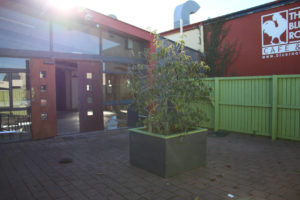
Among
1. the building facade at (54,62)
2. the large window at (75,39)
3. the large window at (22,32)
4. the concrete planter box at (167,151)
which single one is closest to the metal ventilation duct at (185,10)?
the building facade at (54,62)

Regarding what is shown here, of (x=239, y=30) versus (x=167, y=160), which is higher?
(x=239, y=30)

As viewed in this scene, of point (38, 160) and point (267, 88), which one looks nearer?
point (38, 160)

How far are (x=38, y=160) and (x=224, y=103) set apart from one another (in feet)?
20.4

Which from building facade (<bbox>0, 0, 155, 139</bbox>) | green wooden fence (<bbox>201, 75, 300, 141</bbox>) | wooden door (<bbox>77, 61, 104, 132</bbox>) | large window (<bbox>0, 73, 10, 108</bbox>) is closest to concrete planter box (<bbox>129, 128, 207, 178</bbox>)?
green wooden fence (<bbox>201, 75, 300, 141</bbox>)

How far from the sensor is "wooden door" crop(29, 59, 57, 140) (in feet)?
21.9

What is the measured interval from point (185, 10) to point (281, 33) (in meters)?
7.71

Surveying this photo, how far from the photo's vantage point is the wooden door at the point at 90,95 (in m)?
7.67

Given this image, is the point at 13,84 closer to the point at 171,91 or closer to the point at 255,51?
the point at 171,91

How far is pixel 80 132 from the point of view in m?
7.75

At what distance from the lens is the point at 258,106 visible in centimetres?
714

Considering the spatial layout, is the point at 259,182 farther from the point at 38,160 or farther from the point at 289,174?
the point at 38,160

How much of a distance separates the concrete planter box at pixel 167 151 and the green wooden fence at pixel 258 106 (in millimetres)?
3596

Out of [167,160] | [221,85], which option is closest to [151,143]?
[167,160]

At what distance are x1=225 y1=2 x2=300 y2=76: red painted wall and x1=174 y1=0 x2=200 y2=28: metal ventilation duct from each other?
4628mm
